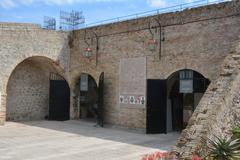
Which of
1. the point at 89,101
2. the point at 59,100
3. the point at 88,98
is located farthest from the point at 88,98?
the point at 59,100

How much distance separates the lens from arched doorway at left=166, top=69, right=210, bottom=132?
1405 cm

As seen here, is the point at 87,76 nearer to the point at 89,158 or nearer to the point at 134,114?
the point at 134,114

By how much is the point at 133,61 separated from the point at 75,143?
5.39 meters

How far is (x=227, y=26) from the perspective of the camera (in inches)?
484

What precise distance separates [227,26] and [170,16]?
2725 mm

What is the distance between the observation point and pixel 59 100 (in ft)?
64.2

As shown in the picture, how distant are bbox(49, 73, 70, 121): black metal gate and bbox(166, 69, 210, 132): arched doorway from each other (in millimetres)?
6811

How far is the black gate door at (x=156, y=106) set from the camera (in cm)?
→ 1422

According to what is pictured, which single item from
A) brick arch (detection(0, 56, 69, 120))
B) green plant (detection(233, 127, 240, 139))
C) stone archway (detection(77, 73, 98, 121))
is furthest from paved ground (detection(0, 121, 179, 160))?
brick arch (detection(0, 56, 69, 120))

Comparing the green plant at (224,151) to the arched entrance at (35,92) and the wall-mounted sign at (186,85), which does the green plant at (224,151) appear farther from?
the arched entrance at (35,92)

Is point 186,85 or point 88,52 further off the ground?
point 88,52

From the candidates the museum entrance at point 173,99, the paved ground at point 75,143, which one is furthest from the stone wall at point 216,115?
the museum entrance at point 173,99

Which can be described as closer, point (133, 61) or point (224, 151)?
point (224, 151)

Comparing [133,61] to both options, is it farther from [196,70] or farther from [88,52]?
[196,70]
